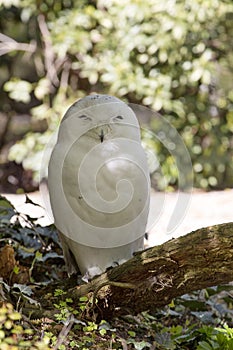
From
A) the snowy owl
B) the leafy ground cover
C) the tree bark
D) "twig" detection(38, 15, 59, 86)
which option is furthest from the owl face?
"twig" detection(38, 15, 59, 86)

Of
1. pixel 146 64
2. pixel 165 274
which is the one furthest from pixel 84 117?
pixel 146 64

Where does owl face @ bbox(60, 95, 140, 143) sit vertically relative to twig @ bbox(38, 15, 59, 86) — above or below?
above

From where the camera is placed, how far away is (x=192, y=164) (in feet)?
28.1

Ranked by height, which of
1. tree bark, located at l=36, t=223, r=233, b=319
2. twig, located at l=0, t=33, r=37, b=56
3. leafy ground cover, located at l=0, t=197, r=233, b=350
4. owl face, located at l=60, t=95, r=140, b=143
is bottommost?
twig, located at l=0, t=33, r=37, b=56

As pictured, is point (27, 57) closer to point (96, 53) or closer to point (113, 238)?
point (96, 53)

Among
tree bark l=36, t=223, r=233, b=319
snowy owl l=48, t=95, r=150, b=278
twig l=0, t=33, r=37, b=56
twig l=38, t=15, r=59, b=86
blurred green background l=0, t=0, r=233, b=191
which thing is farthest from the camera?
twig l=0, t=33, r=37, b=56

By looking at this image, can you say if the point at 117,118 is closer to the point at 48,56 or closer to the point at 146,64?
the point at 146,64

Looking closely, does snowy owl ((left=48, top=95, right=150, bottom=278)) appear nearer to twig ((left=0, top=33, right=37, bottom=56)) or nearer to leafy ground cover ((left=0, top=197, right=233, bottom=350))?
leafy ground cover ((left=0, top=197, right=233, bottom=350))

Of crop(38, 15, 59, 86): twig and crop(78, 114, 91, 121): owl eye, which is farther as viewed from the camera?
crop(38, 15, 59, 86): twig

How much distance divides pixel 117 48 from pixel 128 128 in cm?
502

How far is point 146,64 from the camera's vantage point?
8102 mm

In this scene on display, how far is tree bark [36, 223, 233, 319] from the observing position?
8.80 feet

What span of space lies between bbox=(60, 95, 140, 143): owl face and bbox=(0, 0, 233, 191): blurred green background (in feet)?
13.3

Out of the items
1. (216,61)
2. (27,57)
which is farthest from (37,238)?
(27,57)
